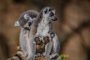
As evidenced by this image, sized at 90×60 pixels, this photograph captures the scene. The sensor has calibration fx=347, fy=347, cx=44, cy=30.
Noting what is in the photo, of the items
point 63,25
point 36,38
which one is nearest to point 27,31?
point 36,38

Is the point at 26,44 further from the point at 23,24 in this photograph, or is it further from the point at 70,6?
the point at 70,6

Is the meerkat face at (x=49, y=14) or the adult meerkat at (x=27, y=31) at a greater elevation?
the meerkat face at (x=49, y=14)

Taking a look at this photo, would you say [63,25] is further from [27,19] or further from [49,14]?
[27,19]

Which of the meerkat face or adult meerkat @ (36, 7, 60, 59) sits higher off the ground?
the meerkat face

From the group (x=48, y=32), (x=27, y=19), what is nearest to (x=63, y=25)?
(x=48, y=32)

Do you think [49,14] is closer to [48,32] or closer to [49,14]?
[49,14]

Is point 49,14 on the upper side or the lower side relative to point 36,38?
upper

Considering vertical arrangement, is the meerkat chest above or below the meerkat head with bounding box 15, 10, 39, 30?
below
